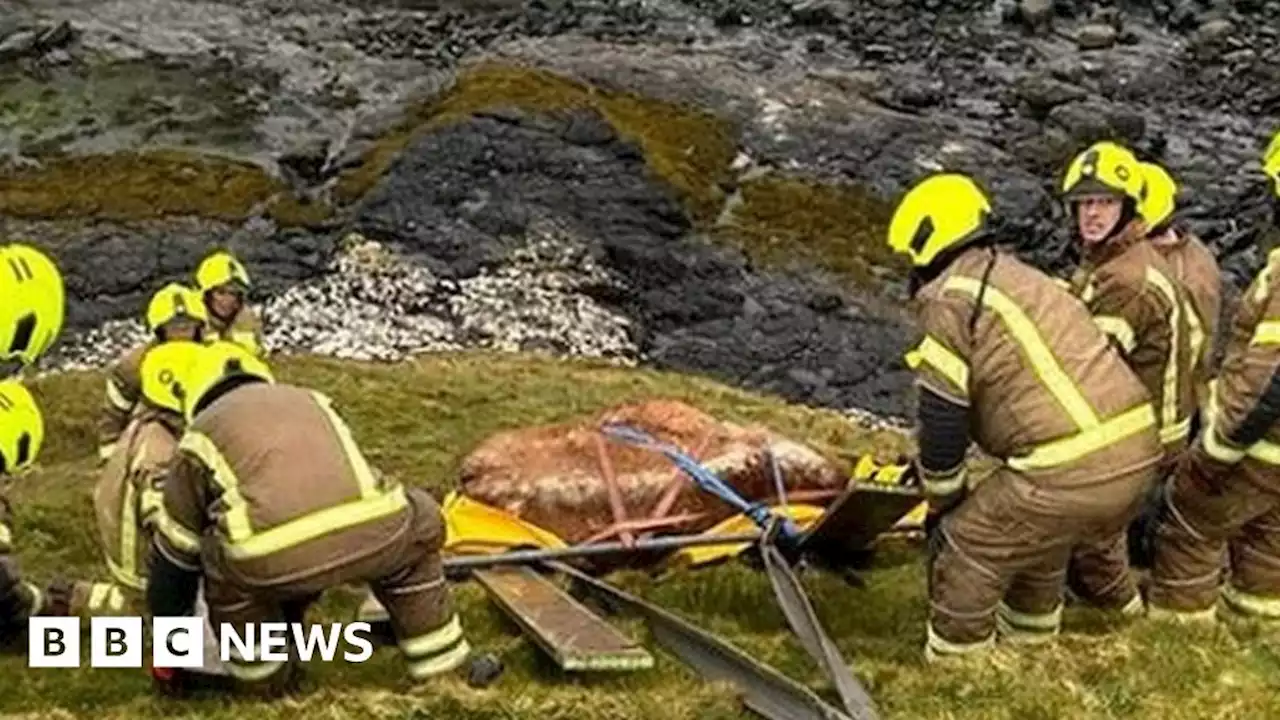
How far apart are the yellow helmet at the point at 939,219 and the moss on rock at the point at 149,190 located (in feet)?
51.5

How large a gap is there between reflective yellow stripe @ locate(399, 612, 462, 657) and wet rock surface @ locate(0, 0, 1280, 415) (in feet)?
35.0

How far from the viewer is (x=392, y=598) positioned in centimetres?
957

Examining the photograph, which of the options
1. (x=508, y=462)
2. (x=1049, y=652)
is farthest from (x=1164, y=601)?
(x=508, y=462)

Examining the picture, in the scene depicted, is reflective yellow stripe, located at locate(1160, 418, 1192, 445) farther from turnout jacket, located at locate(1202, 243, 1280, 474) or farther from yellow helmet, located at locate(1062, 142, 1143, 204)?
yellow helmet, located at locate(1062, 142, 1143, 204)

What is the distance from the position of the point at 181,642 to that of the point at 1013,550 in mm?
4175

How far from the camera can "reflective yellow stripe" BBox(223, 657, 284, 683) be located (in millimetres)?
9484

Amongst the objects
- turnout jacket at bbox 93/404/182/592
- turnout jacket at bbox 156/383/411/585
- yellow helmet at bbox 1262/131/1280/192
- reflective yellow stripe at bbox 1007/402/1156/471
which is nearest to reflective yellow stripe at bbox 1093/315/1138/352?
reflective yellow stripe at bbox 1007/402/1156/471

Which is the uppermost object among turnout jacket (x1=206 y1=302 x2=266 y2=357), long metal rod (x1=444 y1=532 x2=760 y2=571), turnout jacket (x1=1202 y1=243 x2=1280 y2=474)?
turnout jacket (x1=1202 y1=243 x2=1280 y2=474)

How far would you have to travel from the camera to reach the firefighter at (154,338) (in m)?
12.4

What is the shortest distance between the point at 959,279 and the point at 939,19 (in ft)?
81.9

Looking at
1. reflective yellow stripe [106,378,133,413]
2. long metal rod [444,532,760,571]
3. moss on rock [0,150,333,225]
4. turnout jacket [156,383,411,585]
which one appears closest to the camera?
turnout jacket [156,383,411,585]

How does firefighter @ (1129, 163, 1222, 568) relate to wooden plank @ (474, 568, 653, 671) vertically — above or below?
above

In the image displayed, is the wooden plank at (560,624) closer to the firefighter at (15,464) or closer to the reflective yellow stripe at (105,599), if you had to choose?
the reflective yellow stripe at (105,599)

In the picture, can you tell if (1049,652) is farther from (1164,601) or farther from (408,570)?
(408,570)
